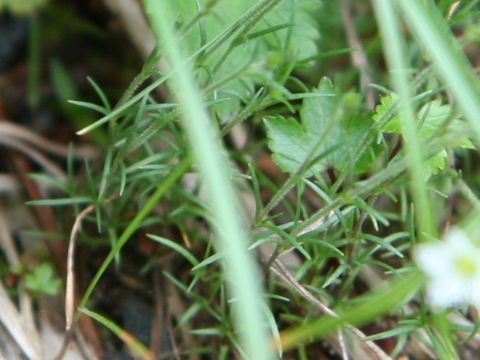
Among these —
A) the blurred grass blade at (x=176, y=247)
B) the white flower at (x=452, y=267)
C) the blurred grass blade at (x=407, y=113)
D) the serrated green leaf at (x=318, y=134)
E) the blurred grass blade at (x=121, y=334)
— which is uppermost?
the blurred grass blade at (x=407, y=113)

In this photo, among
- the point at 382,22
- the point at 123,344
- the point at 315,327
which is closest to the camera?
the point at 315,327

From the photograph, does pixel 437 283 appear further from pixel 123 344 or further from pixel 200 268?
pixel 123 344

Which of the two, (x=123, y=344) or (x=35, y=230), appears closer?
(x=123, y=344)

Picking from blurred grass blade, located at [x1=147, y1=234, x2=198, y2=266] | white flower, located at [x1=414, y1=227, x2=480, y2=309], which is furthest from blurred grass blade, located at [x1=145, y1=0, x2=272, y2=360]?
blurred grass blade, located at [x1=147, y1=234, x2=198, y2=266]

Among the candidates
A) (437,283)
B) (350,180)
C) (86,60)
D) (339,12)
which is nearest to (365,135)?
(350,180)

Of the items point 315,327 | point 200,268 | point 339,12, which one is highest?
point 339,12

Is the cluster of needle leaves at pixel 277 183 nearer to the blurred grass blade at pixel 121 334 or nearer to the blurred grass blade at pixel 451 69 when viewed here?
the blurred grass blade at pixel 121 334

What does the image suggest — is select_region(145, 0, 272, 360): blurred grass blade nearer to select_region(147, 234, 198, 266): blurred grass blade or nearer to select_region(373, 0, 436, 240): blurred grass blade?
select_region(373, 0, 436, 240): blurred grass blade

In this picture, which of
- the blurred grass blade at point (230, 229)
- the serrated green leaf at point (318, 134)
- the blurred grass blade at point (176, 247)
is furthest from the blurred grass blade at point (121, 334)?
the serrated green leaf at point (318, 134)

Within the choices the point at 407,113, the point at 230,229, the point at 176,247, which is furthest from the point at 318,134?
the point at 230,229
